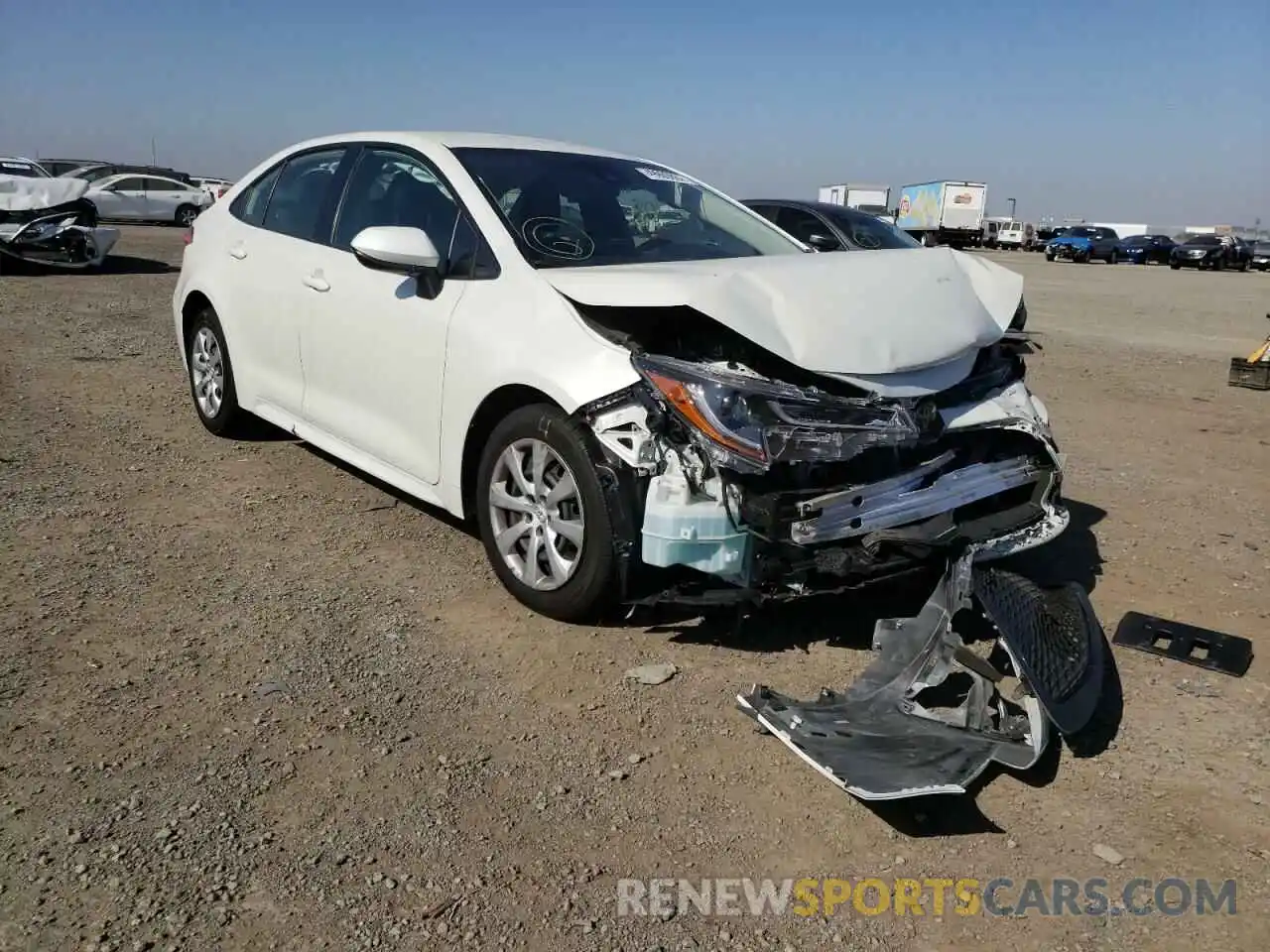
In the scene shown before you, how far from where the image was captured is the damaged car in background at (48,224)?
14.9 meters

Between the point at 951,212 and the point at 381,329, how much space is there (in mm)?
52376

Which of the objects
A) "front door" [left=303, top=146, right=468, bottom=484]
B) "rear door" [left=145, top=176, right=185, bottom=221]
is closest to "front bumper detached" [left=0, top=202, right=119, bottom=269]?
"front door" [left=303, top=146, right=468, bottom=484]

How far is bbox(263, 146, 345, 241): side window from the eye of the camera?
4.99 m

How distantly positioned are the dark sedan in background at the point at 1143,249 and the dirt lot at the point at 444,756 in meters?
44.1

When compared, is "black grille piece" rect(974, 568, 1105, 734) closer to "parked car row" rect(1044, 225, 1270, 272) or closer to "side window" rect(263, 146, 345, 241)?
"side window" rect(263, 146, 345, 241)

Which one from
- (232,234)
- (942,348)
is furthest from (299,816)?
(232,234)

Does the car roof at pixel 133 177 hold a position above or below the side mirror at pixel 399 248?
above

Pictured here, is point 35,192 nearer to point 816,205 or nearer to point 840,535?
point 816,205

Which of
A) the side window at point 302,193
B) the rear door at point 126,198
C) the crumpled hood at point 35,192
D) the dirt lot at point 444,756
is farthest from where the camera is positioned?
the rear door at point 126,198

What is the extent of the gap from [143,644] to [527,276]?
185 centimetres

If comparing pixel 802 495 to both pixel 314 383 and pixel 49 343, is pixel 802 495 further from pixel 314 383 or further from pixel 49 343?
pixel 49 343

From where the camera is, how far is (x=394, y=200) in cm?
454

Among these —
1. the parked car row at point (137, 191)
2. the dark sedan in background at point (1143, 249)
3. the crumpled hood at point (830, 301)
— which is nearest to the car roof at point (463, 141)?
the crumpled hood at point (830, 301)

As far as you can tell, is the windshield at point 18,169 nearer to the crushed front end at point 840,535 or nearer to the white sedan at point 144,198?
the white sedan at point 144,198
